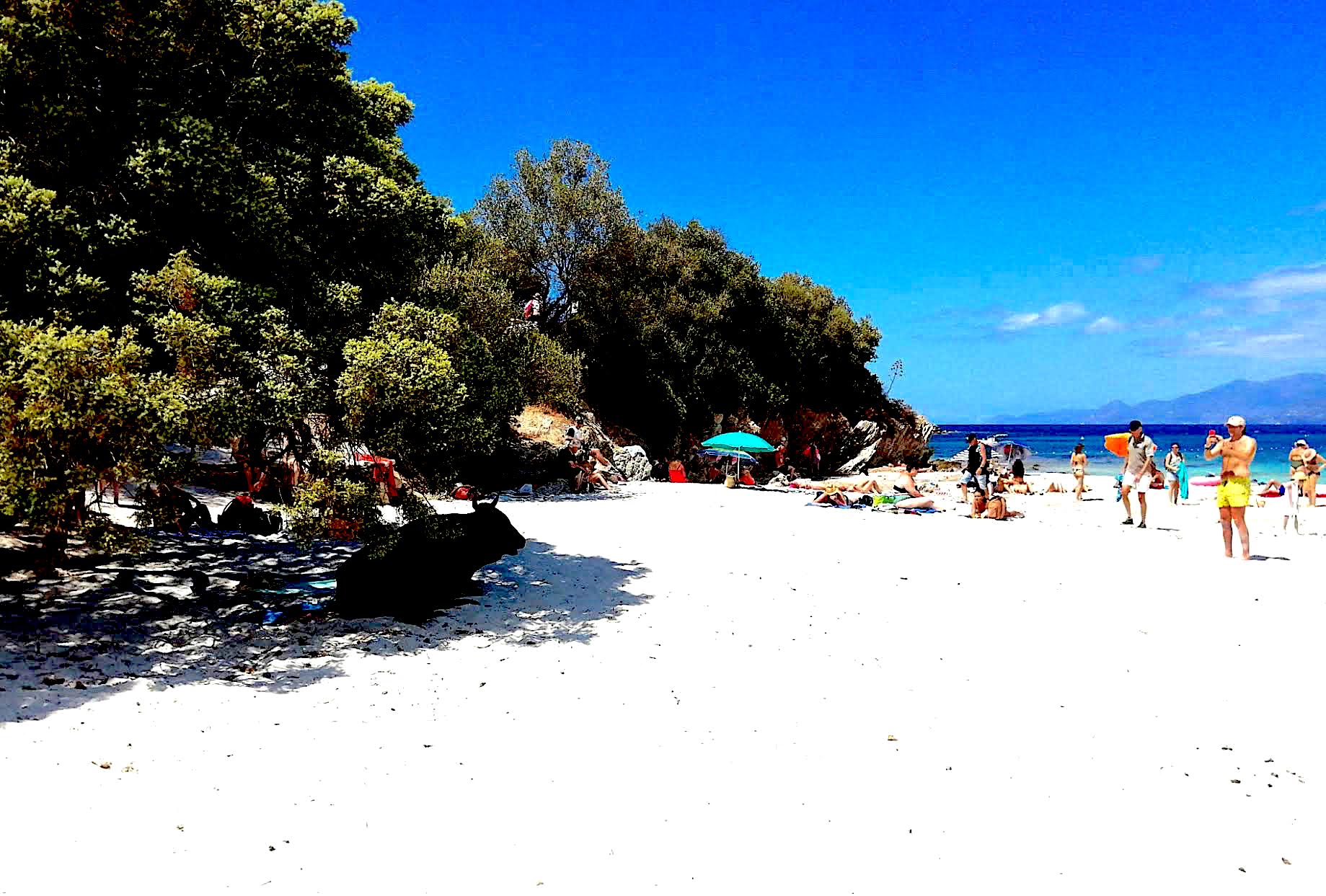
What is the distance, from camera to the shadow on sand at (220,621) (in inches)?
260

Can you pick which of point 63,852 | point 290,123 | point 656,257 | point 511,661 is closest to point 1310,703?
point 511,661

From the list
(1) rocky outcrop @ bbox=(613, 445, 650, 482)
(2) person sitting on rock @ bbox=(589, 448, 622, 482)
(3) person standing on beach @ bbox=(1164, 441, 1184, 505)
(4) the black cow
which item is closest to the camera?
(4) the black cow

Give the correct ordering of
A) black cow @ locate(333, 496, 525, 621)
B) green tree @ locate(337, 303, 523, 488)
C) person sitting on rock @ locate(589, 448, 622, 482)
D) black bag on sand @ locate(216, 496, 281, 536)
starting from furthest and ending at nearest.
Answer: person sitting on rock @ locate(589, 448, 622, 482) → black bag on sand @ locate(216, 496, 281, 536) → black cow @ locate(333, 496, 525, 621) → green tree @ locate(337, 303, 523, 488)

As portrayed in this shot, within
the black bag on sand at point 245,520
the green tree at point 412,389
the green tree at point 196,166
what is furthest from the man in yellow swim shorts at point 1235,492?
the black bag on sand at point 245,520

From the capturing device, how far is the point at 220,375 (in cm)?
723

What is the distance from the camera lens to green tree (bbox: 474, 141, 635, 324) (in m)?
30.8

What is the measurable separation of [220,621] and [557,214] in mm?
25324

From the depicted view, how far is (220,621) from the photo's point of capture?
8.30m

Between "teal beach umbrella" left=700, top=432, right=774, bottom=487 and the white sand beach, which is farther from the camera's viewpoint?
"teal beach umbrella" left=700, top=432, right=774, bottom=487

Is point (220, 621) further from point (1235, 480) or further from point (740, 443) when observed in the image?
point (740, 443)

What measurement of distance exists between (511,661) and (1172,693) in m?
6.08

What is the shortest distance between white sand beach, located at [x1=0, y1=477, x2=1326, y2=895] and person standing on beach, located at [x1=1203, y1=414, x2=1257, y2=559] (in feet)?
6.67

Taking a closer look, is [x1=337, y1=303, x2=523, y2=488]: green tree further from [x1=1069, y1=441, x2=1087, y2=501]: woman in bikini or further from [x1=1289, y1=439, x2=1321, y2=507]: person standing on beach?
[x1=1069, y1=441, x2=1087, y2=501]: woman in bikini

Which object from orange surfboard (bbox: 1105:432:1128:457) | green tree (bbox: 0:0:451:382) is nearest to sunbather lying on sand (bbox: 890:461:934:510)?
orange surfboard (bbox: 1105:432:1128:457)
